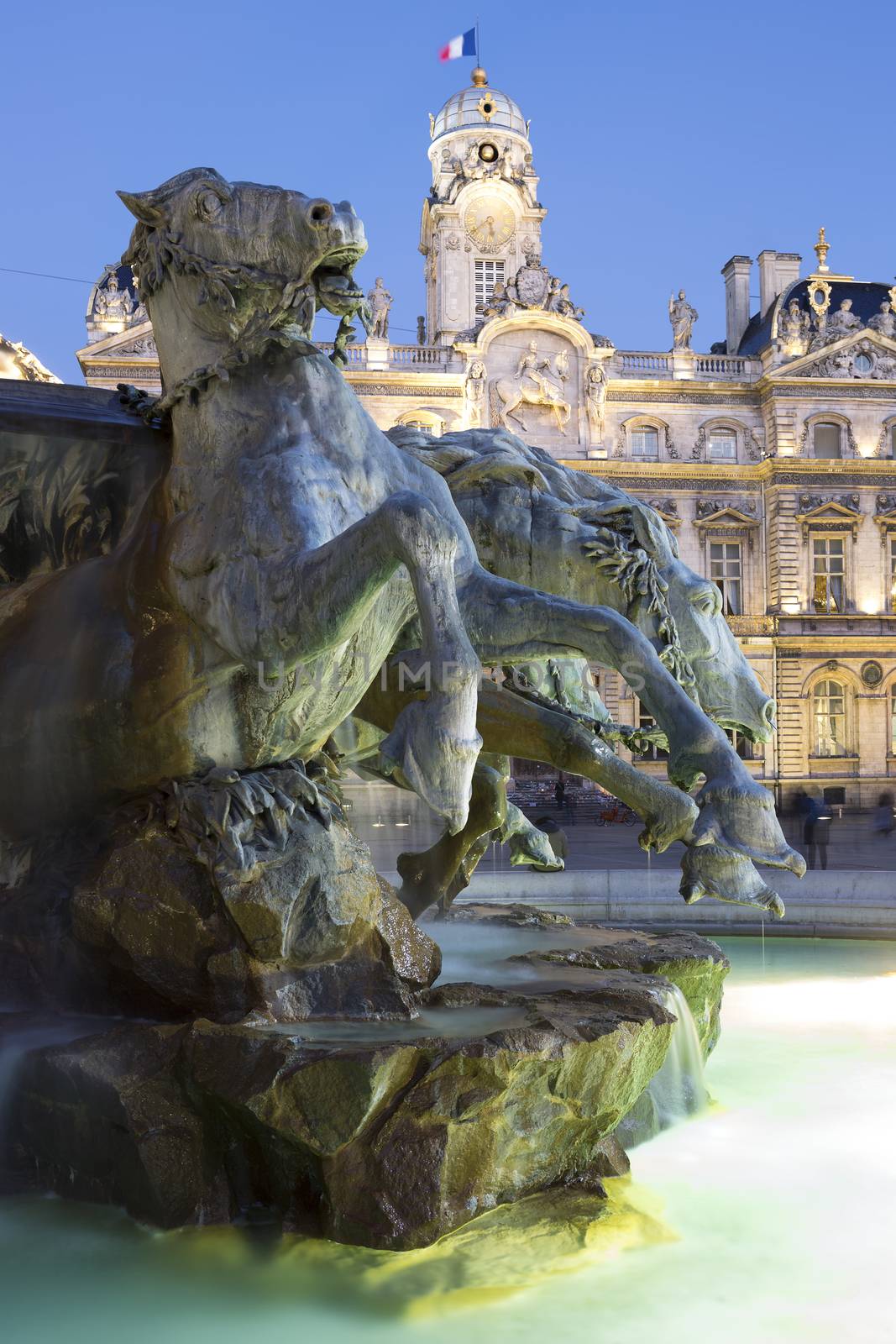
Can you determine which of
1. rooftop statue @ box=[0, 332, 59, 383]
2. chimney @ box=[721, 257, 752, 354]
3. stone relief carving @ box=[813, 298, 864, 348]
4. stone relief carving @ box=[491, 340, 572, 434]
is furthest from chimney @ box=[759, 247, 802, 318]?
rooftop statue @ box=[0, 332, 59, 383]

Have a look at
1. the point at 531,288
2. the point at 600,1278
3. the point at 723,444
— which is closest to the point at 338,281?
the point at 600,1278

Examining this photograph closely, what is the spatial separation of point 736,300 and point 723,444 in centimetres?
850

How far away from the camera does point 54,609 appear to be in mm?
4348

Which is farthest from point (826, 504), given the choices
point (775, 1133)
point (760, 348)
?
point (775, 1133)

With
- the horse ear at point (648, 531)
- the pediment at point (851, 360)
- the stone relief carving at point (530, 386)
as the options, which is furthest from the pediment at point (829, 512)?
the horse ear at point (648, 531)

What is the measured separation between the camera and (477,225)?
131ft

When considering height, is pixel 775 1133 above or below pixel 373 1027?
below

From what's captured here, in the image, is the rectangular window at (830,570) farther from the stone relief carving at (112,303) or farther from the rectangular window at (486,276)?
the stone relief carving at (112,303)

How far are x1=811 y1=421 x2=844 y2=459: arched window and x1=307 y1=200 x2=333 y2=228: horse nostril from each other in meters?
34.6

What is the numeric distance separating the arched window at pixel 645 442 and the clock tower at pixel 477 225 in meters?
5.98

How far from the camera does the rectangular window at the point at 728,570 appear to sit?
36844 mm

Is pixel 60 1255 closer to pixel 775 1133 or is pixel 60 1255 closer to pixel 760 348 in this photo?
pixel 775 1133

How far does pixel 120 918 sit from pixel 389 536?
4.72 ft

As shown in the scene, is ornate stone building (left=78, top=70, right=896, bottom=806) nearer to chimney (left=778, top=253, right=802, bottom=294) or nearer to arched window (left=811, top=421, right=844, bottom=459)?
arched window (left=811, top=421, right=844, bottom=459)
